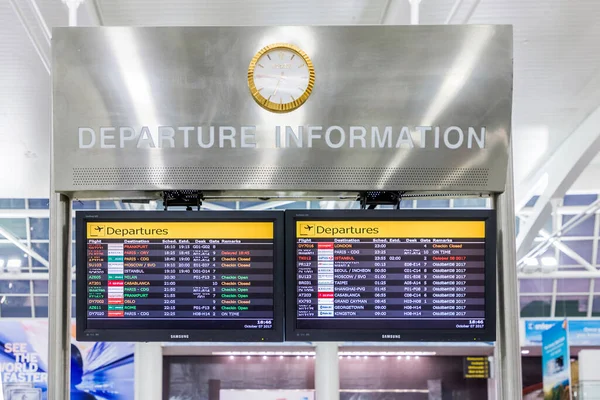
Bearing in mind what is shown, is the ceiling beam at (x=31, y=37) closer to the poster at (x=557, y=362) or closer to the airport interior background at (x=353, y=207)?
the airport interior background at (x=353, y=207)

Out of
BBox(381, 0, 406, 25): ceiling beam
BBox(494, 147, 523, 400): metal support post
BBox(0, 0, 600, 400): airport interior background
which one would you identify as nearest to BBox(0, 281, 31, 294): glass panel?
BBox(0, 0, 600, 400): airport interior background

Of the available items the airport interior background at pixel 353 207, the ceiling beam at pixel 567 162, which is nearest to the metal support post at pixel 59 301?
the airport interior background at pixel 353 207

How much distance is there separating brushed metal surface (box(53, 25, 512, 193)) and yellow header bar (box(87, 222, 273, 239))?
0.70 ft

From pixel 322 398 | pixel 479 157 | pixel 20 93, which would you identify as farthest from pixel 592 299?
pixel 479 157

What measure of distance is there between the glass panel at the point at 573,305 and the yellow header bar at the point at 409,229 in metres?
16.4

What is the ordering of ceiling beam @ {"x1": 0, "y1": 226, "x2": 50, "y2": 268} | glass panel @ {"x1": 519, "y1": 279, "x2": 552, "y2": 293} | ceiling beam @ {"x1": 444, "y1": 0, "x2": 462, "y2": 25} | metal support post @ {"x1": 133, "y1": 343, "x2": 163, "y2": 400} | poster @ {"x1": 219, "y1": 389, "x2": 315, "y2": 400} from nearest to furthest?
1. ceiling beam @ {"x1": 444, "y1": 0, "x2": 462, "y2": 25}
2. ceiling beam @ {"x1": 0, "y1": 226, "x2": 50, "y2": 268}
3. metal support post @ {"x1": 133, "y1": 343, "x2": 163, "y2": 400}
4. poster @ {"x1": 219, "y1": 389, "x2": 315, "y2": 400}
5. glass panel @ {"x1": 519, "y1": 279, "x2": 552, "y2": 293}

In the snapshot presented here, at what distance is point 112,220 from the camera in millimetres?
3855

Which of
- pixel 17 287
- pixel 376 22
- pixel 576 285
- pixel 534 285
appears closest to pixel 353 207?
pixel 376 22

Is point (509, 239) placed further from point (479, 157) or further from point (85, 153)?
point (85, 153)

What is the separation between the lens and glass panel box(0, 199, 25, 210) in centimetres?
1412

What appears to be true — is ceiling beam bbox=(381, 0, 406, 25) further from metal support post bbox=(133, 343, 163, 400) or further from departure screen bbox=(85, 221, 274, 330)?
metal support post bbox=(133, 343, 163, 400)

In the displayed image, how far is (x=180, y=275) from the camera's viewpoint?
3852 mm

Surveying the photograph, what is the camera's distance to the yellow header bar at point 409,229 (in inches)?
152

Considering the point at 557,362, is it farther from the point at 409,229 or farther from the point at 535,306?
the point at 409,229
